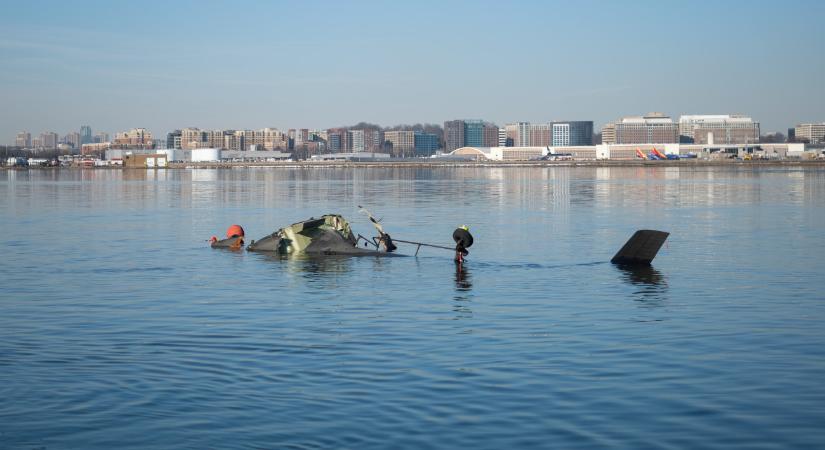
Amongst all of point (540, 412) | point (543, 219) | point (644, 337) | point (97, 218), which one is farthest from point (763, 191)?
point (540, 412)

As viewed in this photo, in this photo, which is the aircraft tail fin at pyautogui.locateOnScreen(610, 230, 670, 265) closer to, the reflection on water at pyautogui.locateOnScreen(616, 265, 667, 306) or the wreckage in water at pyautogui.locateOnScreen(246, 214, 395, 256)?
→ the reflection on water at pyautogui.locateOnScreen(616, 265, 667, 306)

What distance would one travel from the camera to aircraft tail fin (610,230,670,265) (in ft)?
134

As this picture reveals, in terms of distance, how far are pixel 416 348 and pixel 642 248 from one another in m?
20.0

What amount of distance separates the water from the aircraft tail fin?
0.89 m

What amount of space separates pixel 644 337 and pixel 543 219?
45.3m

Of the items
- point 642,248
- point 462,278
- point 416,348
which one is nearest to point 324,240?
point 462,278

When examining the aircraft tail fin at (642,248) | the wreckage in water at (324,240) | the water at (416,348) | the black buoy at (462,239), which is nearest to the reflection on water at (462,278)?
the water at (416,348)

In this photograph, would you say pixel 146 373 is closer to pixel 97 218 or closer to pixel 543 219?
pixel 543 219

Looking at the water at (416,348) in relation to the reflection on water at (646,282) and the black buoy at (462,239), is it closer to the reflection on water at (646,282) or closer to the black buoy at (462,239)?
the reflection on water at (646,282)

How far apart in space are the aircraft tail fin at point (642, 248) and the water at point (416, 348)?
2.91 feet

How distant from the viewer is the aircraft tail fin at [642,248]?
40.8 meters

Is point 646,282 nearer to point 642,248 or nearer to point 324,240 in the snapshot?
point 642,248

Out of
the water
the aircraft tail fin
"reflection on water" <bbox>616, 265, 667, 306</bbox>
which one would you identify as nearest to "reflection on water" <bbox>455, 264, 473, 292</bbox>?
the water

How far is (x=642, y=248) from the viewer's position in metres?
40.9
